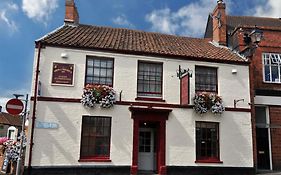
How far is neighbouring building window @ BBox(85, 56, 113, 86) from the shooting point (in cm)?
1416

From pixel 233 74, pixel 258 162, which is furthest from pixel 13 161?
pixel 258 162

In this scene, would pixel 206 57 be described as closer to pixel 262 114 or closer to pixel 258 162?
pixel 262 114

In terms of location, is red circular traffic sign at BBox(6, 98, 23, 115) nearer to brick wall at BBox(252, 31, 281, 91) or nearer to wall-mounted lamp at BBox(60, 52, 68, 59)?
wall-mounted lamp at BBox(60, 52, 68, 59)

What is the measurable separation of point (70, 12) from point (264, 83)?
1207cm

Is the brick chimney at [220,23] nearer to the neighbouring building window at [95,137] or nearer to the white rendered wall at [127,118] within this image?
the white rendered wall at [127,118]

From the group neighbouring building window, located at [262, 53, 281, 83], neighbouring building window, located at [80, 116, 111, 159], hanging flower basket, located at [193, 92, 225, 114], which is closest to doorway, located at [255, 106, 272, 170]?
neighbouring building window, located at [262, 53, 281, 83]

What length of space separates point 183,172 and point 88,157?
453 centimetres

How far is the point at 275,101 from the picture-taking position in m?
16.8

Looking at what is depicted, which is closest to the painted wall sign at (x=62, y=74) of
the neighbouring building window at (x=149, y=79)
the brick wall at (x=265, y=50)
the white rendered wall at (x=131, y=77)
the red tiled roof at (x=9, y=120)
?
the white rendered wall at (x=131, y=77)

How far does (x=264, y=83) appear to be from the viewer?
56.7 feet

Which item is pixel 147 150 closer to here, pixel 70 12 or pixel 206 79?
pixel 206 79

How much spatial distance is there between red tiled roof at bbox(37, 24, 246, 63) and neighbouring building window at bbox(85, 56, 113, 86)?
595mm

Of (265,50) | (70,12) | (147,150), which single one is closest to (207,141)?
(147,150)

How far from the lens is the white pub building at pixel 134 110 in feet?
43.1
